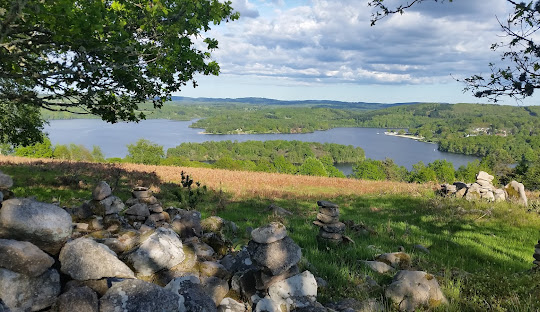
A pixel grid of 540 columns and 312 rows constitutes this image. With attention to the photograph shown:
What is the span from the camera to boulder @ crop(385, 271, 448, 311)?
4.70 m

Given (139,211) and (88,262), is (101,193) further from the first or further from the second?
(88,262)

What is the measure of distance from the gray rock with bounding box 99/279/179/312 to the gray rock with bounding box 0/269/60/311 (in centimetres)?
61

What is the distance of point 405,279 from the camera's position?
5043 mm

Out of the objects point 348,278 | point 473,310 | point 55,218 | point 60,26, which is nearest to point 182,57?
point 60,26

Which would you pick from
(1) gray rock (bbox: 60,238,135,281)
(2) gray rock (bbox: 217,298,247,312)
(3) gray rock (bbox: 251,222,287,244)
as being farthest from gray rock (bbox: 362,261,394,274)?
(1) gray rock (bbox: 60,238,135,281)

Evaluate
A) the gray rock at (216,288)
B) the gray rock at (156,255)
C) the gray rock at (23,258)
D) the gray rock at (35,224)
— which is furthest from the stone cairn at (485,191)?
the gray rock at (23,258)

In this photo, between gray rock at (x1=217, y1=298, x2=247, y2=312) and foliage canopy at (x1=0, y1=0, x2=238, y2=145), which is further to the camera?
foliage canopy at (x1=0, y1=0, x2=238, y2=145)

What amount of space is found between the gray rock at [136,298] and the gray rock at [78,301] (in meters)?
0.08

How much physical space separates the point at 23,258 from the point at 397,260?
653cm

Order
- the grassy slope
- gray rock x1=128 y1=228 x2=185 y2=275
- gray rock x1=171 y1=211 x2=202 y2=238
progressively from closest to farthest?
gray rock x1=128 y1=228 x2=185 y2=275, the grassy slope, gray rock x1=171 y1=211 x2=202 y2=238

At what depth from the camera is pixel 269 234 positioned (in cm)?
469

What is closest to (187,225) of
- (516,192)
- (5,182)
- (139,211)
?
(139,211)

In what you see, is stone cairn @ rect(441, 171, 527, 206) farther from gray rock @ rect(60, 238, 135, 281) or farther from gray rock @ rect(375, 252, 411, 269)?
gray rock @ rect(60, 238, 135, 281)

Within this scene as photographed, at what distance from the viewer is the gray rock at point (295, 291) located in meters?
4.27
